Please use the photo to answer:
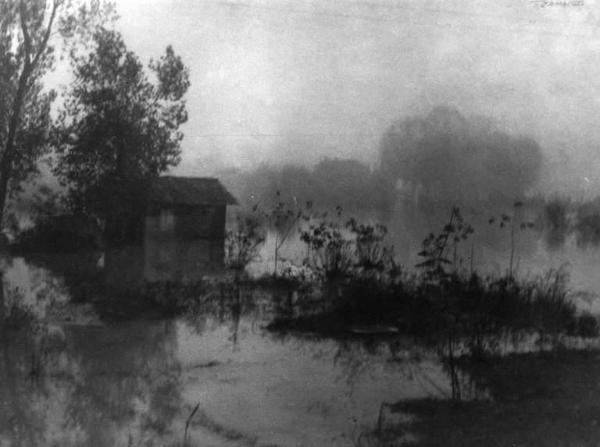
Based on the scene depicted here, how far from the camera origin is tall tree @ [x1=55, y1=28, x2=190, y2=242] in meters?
8.12

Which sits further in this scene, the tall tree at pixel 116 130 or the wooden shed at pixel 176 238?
the wooden shed at pixel 176 238

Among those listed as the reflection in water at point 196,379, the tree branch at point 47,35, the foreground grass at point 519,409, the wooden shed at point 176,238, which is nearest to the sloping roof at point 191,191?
the wooden shed at point 176,238

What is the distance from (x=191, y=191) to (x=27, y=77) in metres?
2.27

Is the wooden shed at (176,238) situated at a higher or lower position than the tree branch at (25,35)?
lower

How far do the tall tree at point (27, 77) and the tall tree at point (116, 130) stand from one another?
0.87 ft

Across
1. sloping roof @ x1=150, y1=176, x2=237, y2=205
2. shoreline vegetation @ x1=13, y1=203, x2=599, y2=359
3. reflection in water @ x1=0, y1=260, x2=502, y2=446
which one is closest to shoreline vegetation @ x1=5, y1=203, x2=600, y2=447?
shoreline vegetation @ x1=13, y1=203, x2=599, y2=359

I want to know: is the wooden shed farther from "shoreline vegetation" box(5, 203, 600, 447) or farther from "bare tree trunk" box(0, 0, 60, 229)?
"bare tree trunk" box(0, 0, 60, 229)

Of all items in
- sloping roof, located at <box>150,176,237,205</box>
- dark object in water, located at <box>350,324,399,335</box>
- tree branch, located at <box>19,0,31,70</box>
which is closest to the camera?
dark object in water, located at <box>350,324,399,335</box>

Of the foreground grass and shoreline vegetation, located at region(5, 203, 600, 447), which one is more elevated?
shoreline vegetation, located at region(5, 203, 600, 447)

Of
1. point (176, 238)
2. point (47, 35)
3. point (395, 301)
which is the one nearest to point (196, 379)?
point (395, 301)

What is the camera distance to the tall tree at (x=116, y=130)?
8.12 m

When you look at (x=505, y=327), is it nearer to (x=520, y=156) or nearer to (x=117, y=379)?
(x=520, y=156)

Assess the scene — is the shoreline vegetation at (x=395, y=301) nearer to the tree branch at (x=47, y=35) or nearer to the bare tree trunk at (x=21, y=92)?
the bare tree trunk at (x=21, y=92)

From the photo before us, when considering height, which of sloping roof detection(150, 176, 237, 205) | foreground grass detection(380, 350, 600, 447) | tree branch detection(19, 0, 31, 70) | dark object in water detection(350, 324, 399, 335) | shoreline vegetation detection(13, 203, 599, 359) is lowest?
foreground grass detection(380, 350, 600, 447)
